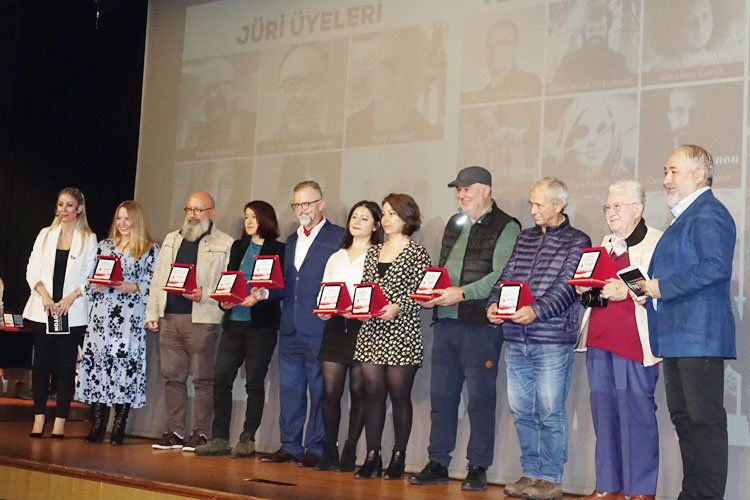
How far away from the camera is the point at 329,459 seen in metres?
5.25

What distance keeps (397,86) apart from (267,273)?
160cm

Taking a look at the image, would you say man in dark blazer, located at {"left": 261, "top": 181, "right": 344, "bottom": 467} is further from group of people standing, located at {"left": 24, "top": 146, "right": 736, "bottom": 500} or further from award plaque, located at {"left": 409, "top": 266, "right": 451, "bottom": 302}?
award plaque, located at {"left": 409, "top": 266, "right": 451, "bottom": 302}

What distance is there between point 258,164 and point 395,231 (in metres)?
1.93

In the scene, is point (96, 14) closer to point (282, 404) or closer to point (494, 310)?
point (282, 404)

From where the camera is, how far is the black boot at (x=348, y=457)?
17.0 ft

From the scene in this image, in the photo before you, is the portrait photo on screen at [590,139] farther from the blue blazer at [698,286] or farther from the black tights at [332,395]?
the black tights at [332,395]

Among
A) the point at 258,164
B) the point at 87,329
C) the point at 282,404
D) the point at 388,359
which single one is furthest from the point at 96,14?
the point at 388,359

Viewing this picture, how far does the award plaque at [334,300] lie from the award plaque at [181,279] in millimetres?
1105

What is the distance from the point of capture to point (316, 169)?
6.40m

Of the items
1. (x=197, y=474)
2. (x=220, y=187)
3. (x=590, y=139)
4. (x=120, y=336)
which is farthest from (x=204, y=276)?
(x=590, y=139)

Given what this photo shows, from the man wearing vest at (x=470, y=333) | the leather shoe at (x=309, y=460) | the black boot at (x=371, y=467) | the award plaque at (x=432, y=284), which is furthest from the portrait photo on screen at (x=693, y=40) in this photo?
the leather shoe at (x=309, y=460)

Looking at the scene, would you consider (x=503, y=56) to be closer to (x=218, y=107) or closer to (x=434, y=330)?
(x=434, y=330)

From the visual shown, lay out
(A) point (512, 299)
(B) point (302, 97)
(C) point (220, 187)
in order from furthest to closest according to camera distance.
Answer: (C) point (220, 187) → (B) point (302, 97) → (A) point (512, 299)

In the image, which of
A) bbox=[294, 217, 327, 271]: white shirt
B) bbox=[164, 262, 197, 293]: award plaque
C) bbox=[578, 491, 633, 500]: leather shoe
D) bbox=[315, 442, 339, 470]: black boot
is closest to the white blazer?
bbox=[164, 262, 197, 293]: award plaque
